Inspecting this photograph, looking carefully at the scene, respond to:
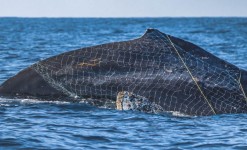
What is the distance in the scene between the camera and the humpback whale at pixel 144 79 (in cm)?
1224

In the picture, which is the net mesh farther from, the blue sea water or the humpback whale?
the blue sea water

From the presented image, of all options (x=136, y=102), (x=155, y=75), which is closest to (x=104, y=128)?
(x=136, y=102)

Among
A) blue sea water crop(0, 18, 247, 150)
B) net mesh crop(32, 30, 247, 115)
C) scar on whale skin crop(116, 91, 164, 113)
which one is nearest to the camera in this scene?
blue sea water crop(0, 18, 247, 150)

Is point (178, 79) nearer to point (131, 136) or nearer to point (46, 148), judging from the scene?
point (131, 136)

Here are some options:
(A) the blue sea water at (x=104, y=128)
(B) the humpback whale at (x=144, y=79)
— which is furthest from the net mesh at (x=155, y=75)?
(A) the blue sea water at (x=104, y=128)

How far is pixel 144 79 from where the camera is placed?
12547mm

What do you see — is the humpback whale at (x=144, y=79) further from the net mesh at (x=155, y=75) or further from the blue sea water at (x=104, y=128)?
the blue sea water at (x=104, y=128)

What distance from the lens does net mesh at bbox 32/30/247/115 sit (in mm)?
12227

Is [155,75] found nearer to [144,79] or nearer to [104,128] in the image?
[144,79]

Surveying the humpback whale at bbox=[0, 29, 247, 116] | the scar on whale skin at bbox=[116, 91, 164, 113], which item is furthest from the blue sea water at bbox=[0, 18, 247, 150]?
the humpback whale at bbox=[0, 29, 247, 116]

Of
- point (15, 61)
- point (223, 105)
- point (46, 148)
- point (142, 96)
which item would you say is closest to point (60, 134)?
point (46, 148)

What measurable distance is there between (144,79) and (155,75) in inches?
8.4

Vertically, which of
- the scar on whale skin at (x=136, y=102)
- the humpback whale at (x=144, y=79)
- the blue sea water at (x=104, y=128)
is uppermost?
the humpback whale at (x=144, y=79)

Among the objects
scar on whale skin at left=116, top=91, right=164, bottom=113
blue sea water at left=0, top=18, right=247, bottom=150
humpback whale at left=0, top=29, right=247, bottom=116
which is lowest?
blue sea water at left=0, top=18, right=247, bottom=150
